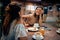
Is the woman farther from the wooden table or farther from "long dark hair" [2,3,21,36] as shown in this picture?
the wooden table

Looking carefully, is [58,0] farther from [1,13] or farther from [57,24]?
[1,13]

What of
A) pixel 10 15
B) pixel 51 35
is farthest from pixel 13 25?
pixel 51 35

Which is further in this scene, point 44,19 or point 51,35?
point 44,19

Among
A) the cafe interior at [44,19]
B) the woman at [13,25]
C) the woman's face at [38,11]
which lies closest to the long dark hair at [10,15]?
the woman at [13,25]

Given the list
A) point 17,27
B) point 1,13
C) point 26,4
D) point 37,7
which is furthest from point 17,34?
point 37,7

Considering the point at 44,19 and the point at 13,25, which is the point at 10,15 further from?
the point at 44,19

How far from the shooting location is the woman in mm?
908

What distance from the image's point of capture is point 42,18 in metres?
1.41

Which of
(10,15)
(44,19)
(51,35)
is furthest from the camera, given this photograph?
(44,19)

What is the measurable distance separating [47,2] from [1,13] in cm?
47

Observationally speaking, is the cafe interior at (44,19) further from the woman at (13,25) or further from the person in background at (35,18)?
the woman at (13,25)

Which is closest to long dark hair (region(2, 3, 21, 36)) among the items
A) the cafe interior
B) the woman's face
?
the cafe interior

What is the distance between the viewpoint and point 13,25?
0.92 meters

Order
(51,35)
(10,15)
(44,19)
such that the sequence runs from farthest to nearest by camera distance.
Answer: (44,19), (51,35), (10,15)
